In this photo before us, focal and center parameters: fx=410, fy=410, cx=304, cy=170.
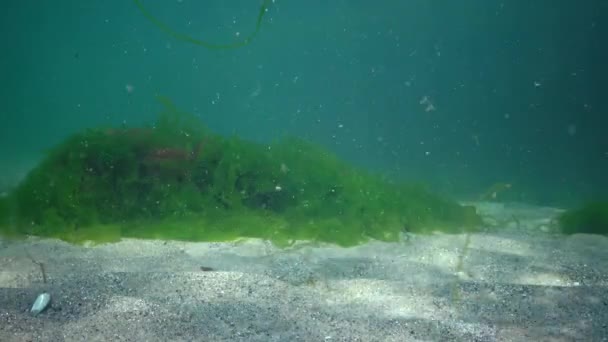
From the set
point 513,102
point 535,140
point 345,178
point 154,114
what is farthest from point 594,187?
point 513,102

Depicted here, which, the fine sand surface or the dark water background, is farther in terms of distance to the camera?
the dark water background

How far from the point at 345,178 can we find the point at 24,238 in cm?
493

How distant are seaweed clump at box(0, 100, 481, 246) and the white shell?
6.80ft

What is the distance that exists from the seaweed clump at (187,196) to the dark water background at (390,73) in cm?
119

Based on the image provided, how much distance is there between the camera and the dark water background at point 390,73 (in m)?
29.6

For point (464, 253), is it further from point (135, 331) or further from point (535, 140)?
point (535, 140)

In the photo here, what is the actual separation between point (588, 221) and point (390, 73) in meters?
115

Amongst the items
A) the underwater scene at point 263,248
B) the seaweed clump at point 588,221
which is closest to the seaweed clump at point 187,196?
the underwater scene at point 263,248

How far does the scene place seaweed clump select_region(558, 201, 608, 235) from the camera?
6930 millimetres

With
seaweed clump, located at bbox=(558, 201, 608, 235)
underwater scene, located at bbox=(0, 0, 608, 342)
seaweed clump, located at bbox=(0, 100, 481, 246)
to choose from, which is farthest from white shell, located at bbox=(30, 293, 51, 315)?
seaweed clump, located at bbox=(558, 201, 608, 235)

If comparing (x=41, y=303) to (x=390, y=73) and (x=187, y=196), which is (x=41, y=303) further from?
(x=390, y=73)

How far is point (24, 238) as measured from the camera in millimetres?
5328

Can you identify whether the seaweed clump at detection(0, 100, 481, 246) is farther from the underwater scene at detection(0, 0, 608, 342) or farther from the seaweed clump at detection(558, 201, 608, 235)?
the seaweed clump at detection(558, 201, 608, 235)

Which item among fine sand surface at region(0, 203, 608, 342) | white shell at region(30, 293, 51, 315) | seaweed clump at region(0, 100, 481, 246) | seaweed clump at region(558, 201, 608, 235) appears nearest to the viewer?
fine sand surface at region(0, 203, 608, 342)
